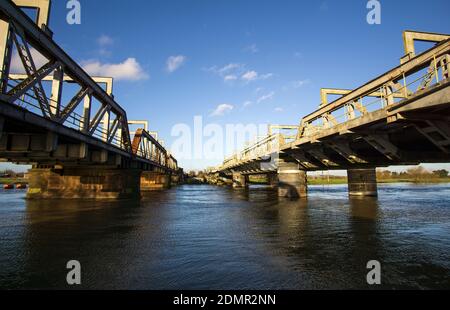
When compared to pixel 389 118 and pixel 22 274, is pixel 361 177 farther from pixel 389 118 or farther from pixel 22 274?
pixel 22 274

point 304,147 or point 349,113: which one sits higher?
point 349,113

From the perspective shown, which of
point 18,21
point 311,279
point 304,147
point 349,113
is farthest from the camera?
point 304,147

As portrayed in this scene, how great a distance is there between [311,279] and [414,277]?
314 centimetres

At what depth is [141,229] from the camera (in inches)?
615

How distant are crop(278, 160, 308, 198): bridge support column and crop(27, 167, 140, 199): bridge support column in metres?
24.9

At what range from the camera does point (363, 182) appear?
39.6 meters

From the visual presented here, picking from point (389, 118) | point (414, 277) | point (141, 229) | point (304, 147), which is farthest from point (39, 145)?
point (304, 147)

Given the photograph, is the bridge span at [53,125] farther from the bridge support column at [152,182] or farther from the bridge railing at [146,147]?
the bridge support column at [152,182]

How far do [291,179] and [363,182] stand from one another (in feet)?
38.4

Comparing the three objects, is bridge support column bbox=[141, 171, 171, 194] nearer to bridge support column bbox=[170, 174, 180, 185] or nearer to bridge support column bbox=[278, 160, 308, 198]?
bridge support column bbox=[170, 174, 180, 185]

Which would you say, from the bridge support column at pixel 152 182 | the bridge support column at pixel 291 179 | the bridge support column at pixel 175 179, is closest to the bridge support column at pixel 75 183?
the bridge support column at pixel 291 179

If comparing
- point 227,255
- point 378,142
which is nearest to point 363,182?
point 378,142

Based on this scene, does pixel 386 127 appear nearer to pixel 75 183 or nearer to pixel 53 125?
pixel 53 125

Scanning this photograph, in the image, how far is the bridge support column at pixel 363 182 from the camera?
1540 inches
